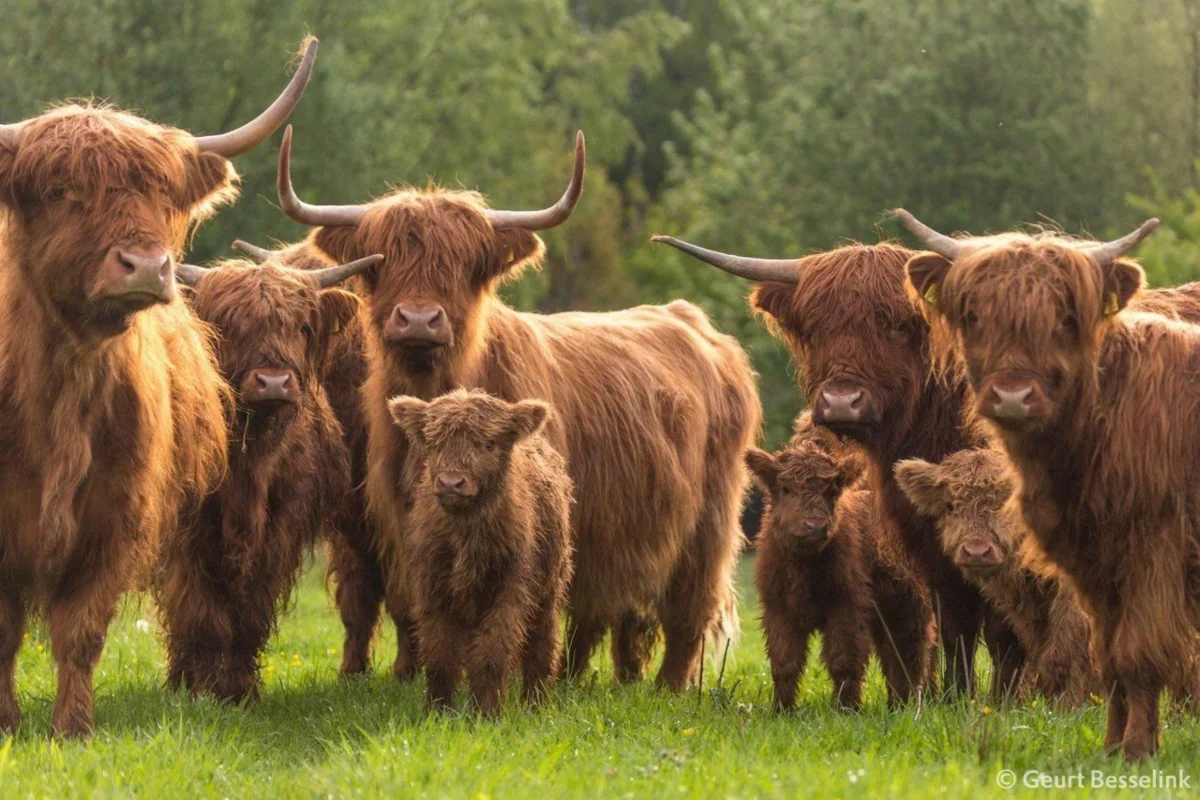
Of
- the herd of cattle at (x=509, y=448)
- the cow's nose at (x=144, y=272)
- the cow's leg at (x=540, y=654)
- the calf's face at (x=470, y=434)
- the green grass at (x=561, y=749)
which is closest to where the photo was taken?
the green grass at (x=561, y=749)

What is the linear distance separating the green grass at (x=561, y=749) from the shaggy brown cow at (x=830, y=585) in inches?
7.1

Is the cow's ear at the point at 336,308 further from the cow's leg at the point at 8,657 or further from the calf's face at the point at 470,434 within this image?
the cow's leg at the point at 8,657

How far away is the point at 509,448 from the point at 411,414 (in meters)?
0.34

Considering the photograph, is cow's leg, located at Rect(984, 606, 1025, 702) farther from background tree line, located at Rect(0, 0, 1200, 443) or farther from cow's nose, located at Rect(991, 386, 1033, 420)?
background tree line, located at Rect(0, 0, 1200, 443)

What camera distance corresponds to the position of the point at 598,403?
714 centimetres

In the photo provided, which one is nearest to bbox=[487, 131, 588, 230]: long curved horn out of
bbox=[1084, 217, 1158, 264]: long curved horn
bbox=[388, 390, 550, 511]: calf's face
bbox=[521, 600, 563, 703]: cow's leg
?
bbox=[388, 390, 550, 511]: calf's face

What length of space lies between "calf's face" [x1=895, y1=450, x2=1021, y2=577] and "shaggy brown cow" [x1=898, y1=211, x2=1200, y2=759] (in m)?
0.69

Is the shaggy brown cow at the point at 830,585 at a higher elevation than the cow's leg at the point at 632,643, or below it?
higher

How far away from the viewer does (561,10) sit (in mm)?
30391

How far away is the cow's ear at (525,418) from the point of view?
5.55 m

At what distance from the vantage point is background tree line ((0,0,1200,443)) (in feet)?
66.6

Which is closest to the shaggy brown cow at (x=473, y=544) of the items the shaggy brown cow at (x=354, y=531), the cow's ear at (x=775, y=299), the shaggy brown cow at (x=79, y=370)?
the shaggy brown cow at (x=79, y=370)

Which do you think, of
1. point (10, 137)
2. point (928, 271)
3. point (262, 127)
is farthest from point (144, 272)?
point (928, 271)

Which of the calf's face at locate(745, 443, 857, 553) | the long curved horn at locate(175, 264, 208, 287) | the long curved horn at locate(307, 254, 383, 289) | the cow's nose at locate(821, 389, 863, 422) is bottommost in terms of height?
the calf's face at locate(745, 443, 857, 553)
